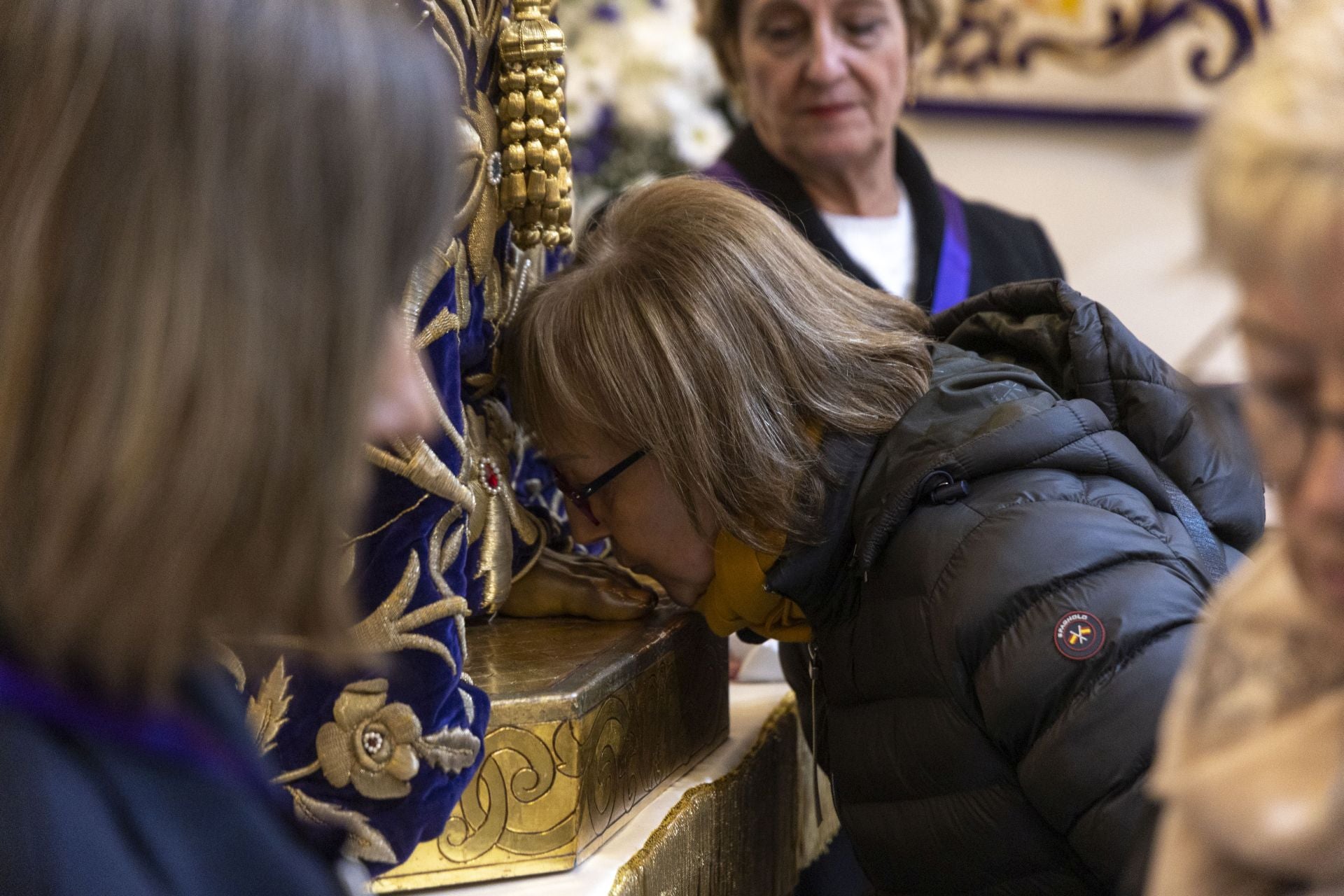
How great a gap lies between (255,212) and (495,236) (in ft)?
1.97

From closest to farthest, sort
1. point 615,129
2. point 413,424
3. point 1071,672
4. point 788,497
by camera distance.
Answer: point 413,424 → point 1071,672 → point 788,497 → point 615,129

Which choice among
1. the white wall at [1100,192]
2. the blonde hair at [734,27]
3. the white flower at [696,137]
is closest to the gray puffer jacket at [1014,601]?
the blonde hair at [734,27]

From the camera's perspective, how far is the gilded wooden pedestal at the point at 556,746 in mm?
942

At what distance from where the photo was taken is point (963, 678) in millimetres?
987

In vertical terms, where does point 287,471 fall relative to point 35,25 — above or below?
below

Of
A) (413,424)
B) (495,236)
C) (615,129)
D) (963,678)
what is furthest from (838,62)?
(413,424)

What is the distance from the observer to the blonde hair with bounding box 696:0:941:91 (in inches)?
72.1

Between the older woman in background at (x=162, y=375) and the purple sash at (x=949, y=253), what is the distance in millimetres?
1230

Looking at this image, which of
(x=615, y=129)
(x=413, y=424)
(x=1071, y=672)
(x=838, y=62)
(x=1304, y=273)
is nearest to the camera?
(x=1304, y=273)

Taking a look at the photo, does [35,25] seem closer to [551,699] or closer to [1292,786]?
[1292,786]

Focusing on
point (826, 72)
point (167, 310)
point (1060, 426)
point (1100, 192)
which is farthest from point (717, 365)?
point (1100, 192)

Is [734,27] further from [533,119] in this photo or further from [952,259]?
[533,119]

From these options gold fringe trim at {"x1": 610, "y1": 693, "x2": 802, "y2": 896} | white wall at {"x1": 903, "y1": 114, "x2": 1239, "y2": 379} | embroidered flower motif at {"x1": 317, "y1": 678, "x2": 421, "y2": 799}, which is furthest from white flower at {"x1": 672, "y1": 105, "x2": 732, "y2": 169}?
embroidered flower motif at {"x1": 317, "y1": 678, "x2": 421, "y2": 799}

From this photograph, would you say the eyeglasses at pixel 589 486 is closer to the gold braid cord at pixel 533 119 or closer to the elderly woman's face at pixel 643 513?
the elderly woman's face at pixel 643 513
